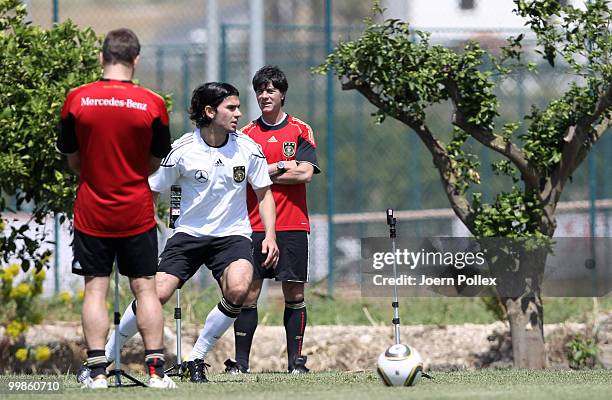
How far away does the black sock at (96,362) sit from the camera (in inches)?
289

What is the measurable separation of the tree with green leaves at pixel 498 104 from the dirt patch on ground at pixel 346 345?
96 cm

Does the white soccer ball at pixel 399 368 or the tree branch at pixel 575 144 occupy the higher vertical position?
the tree branch at pixel 575 144

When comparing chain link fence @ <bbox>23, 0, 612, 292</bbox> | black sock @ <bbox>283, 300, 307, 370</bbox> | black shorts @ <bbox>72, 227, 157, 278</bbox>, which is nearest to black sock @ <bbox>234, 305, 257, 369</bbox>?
black sock @ <bbox>283, 300, 307, 370</bbox>

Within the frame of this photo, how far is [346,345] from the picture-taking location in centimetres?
1226

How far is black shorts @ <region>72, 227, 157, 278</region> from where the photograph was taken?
7.36 m

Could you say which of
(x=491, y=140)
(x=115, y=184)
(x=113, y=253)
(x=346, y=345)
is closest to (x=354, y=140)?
(x=346, y=345)

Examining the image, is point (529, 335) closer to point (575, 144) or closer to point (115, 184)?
point (575, 144)


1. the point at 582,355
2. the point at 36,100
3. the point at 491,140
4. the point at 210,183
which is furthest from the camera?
the point at 582,355

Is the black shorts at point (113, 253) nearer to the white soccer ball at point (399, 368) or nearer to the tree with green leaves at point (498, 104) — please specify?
the white soccer ball at point (399, 368)

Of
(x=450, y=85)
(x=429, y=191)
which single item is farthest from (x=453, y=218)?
(x=450, y=85)

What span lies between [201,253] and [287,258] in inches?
58.4

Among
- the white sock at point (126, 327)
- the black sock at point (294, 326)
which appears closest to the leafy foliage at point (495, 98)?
the black sock at point (294, 326)

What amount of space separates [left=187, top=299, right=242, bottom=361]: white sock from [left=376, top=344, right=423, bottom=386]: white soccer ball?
3.68 ft

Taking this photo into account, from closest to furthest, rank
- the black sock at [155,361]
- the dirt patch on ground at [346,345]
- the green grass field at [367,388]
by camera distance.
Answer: the green grass field at [367,388] < the black sock at [155,361] < the dirt patch on ground at [346,345]
